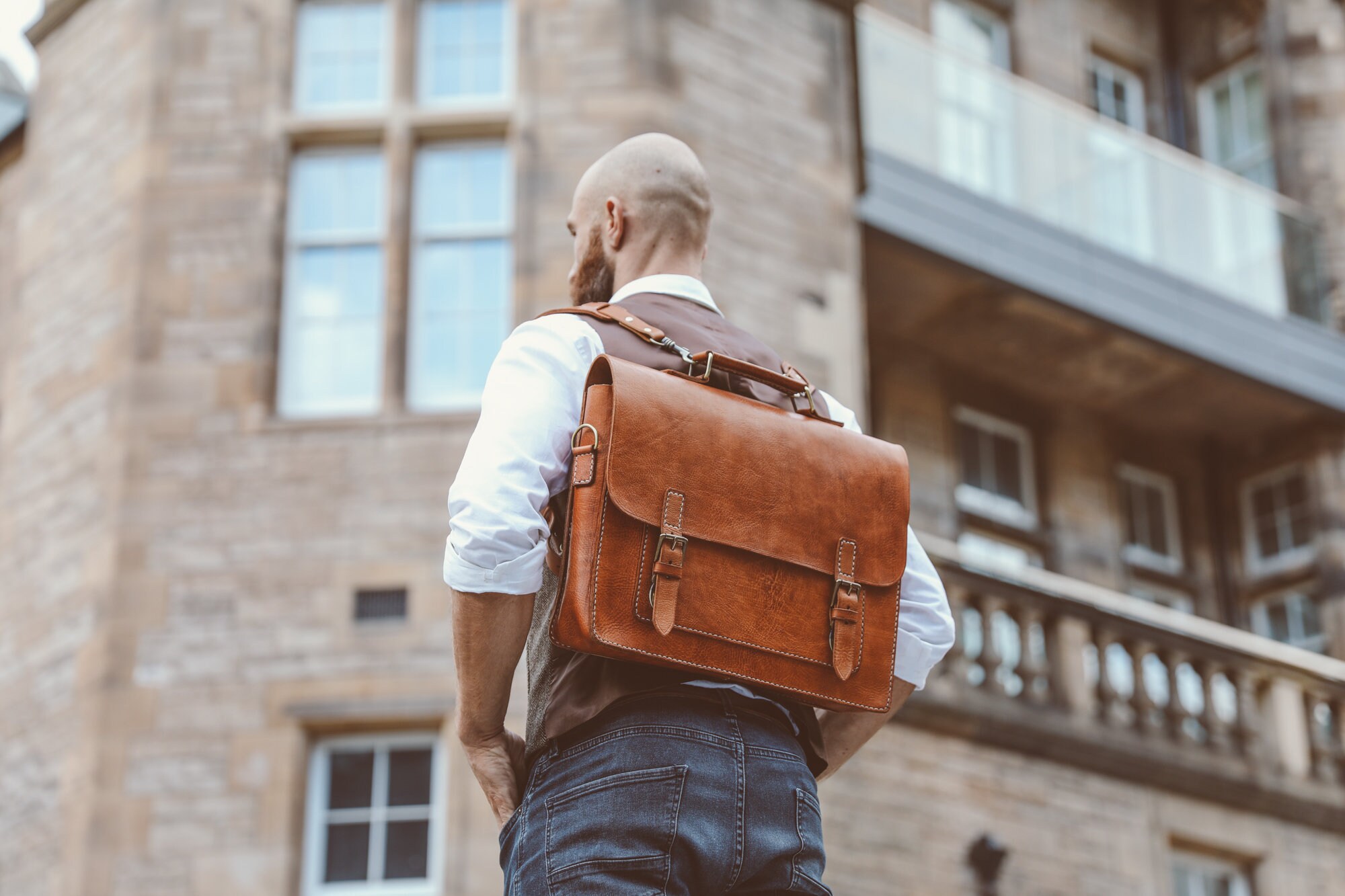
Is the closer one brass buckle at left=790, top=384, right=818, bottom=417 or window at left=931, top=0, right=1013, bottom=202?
brass buckle at left=790, top=384, right=818, bottom=417

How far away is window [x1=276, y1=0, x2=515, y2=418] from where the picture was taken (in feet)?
33.7

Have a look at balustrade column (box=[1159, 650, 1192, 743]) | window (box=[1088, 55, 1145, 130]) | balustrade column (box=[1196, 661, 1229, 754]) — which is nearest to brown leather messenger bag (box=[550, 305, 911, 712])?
balustrade column (box=[1159, 650, 1192, 743])

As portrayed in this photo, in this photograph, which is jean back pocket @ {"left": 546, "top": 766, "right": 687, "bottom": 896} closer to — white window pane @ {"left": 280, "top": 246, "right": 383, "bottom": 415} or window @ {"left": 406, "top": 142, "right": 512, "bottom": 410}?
window @ {"left": 406, "top": 142, "right": 512, "bottom": 410}

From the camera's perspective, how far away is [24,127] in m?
12.2

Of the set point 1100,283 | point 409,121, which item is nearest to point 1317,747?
point 1100,283

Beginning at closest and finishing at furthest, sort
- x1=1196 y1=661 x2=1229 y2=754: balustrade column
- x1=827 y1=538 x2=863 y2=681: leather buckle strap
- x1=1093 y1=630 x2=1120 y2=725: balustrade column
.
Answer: x1=827 y1=538 x2=863 y2=681: leather buckle strap < x1=1093 y1=630 x2=1120 y2=725: balustrade column < x1=1196 y1=661 x2=1229 y2=754: balustrade column

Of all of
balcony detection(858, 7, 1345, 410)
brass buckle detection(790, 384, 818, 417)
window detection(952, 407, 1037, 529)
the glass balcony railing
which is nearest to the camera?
brass buckle detection(790, 384, 818, 417)

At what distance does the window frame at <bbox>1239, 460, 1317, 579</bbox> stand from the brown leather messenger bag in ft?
42.4

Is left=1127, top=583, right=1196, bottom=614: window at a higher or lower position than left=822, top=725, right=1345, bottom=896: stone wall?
higher

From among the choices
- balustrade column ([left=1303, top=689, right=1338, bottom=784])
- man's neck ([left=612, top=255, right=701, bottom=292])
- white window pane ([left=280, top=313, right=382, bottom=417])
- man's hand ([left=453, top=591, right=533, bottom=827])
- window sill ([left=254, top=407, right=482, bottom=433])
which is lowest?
man's hand ([left=453, top=591, right=533, bottom=827])

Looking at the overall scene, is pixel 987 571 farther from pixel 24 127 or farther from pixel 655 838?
pixel 655 838

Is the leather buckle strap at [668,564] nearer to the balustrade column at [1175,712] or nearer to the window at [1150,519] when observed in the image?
the balustrade column at [1175,712]

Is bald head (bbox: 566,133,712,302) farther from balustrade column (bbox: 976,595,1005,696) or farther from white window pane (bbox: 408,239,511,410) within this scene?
balustrade column (bbox: 976,595,1005,696)

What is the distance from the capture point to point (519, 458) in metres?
2.47
